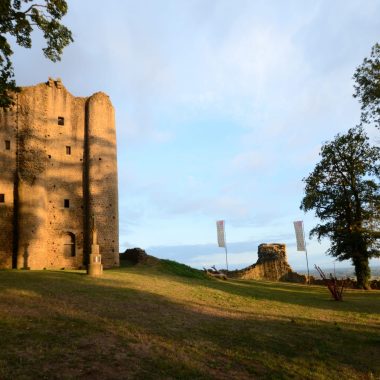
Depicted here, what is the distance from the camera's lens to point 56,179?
33438 mm

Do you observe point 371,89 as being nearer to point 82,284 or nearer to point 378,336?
point 378,336

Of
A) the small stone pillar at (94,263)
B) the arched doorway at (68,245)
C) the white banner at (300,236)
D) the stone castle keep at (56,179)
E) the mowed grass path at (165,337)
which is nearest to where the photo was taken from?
the mowed grass path at (165,337)

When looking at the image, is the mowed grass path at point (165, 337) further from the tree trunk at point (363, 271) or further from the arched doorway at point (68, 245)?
the tree trunk at point (363, 271)

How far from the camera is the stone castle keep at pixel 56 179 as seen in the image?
30.1 metres

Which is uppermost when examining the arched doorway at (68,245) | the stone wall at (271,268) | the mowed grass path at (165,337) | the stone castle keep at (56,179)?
the stone castle keep at (56,179)

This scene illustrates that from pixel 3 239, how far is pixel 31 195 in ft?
12.9

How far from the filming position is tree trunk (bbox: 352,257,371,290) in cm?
3254

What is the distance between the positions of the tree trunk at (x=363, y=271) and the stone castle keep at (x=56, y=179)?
811 inches

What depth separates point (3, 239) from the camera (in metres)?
29.5

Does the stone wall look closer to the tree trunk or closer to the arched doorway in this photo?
the tree trunk

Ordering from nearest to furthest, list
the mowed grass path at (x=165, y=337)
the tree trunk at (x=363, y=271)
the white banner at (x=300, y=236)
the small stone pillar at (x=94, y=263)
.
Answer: the mowed grass path at (x=165, y=337)
the small stone pillar at (x=94, y=263)
the tree trunk at (x=363, y=271)
the white banner at (x=300, y=236)

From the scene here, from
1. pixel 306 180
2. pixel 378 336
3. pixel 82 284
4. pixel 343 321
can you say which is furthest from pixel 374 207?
pixel 82 284

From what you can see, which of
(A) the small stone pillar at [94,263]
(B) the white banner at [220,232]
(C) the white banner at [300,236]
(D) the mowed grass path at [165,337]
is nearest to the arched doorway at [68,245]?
(A) the small stone pillar at [94,263]

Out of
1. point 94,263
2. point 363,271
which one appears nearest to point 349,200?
point 363,271
